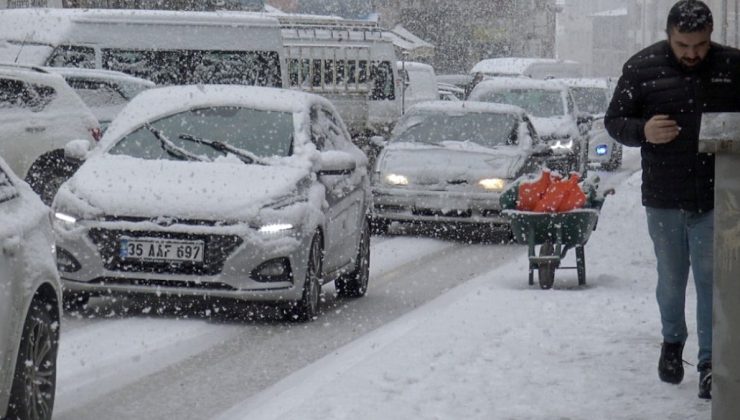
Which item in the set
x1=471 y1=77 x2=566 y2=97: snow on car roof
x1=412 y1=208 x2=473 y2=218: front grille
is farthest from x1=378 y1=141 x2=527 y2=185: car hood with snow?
x1=471 y1=77 x2=566 y2=97: snow on car roof

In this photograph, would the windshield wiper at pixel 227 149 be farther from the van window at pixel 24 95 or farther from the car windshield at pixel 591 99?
the car windshield at pixel 591 99

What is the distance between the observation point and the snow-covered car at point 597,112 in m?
36.3

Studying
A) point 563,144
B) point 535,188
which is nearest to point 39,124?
point 535,188

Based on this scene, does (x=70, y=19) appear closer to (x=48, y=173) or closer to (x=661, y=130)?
(x=48, y=173)

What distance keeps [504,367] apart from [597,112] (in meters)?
30.5

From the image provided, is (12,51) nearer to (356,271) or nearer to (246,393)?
(356,271)

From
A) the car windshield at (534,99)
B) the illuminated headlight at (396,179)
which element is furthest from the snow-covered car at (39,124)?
the car windshield at (534,99)

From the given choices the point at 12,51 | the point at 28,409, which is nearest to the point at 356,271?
the point at 28,409

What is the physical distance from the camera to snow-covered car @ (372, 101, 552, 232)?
19.0 metres

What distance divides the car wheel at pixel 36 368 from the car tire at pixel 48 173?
10062mm

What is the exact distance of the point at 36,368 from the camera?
275 inches

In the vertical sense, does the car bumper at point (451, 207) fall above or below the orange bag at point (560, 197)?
below

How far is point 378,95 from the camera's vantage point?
30.5 m

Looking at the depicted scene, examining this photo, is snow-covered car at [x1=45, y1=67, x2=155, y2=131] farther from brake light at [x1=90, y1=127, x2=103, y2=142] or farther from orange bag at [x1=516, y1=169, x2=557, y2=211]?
orange bag at [x1=516, y1=169, x2=557, y2=211]
